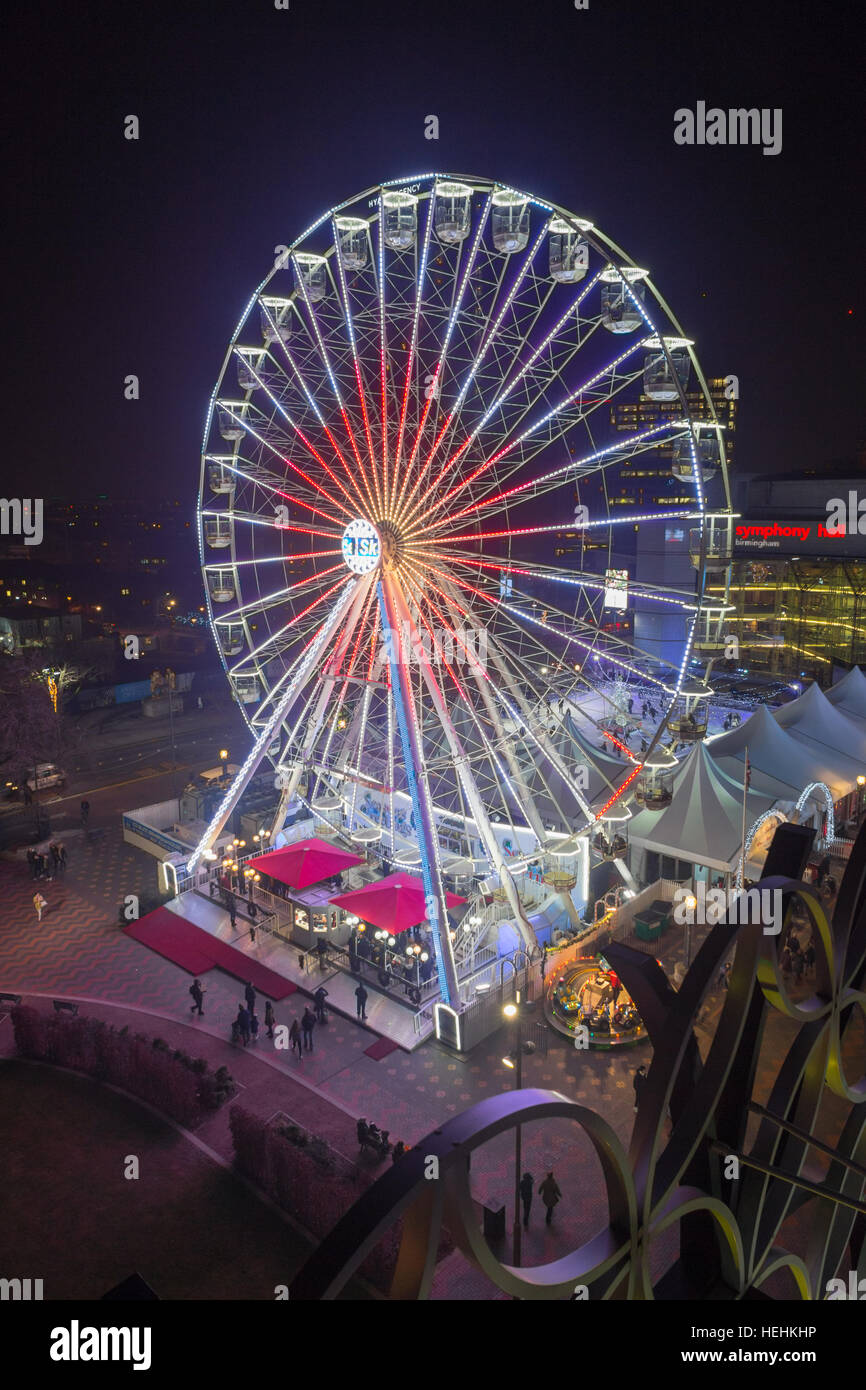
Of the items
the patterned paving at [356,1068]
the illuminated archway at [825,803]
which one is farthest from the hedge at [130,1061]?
the illuminated archway at [825,803]

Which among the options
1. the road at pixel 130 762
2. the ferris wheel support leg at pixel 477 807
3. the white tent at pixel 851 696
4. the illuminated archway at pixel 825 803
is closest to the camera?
the ferris wheel support leg at pixel 477 807

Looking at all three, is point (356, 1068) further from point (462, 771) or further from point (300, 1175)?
point (462, 771)

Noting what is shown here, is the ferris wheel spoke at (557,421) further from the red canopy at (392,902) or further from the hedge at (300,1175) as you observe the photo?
the hedge at (300,1175)

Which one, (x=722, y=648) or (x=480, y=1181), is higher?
(x=722, y=648)

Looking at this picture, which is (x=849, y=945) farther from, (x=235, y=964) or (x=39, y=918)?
(x=39, y=918)
